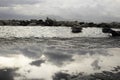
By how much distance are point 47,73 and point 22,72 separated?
2.01 meters

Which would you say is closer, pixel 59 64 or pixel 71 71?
pixel 71 71

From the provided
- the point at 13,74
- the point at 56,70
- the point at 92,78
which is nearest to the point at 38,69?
the point at 56,70

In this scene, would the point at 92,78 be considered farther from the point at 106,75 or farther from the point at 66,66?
the point at 66,66

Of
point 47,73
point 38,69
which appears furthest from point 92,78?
point 38,69

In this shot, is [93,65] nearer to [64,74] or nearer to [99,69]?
[99,69]

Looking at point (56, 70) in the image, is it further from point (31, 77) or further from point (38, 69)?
point (31, 77)

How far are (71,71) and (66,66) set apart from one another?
88.2 inches

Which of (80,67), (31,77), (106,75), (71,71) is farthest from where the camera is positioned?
(80,67)

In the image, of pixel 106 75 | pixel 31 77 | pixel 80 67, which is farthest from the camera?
pixel 80 67

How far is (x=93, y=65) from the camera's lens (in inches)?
961

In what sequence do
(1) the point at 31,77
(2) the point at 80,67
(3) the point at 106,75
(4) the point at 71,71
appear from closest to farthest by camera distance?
1. (1) the point at 31,77
2. (3) the point at 106,75
3. (4) the point at 71,71
4. (2) the point at 80,67

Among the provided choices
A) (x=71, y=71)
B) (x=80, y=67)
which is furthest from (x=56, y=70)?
(x=80, y=67)

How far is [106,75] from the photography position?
19.9 metres

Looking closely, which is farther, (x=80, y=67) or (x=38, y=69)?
(x=80, y=67)
